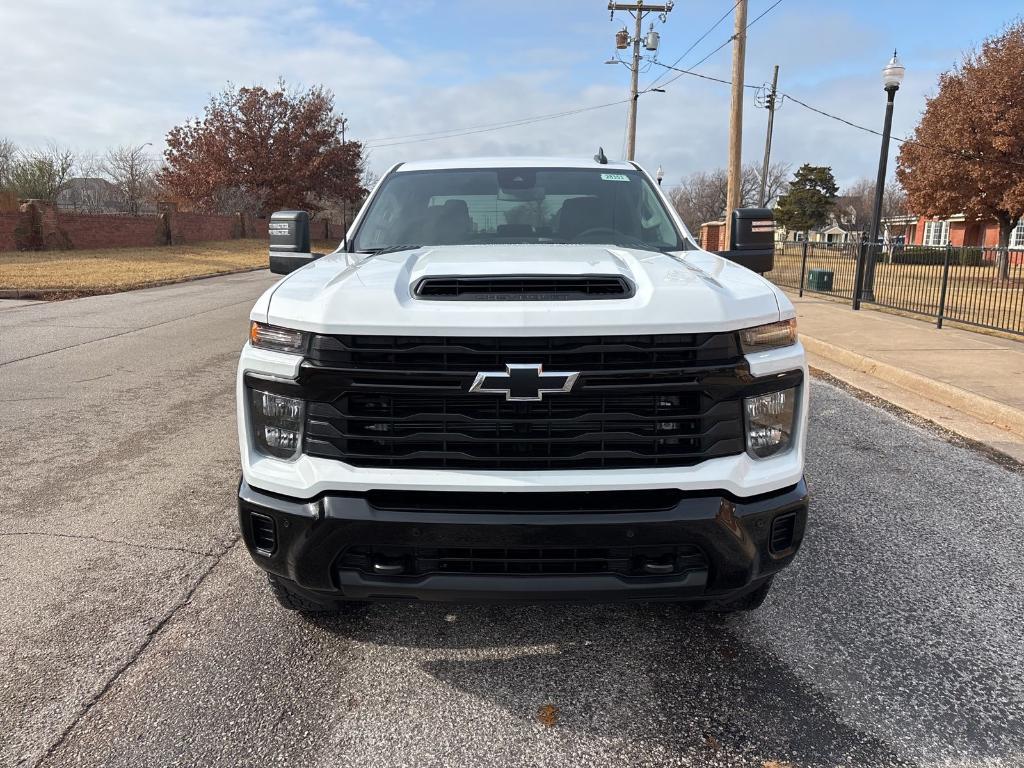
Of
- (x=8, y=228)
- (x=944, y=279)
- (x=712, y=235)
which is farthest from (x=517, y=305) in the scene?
(x=8, y=228)

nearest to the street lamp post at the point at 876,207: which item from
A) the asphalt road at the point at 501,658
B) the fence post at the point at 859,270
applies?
the fence post at the point at 859,270

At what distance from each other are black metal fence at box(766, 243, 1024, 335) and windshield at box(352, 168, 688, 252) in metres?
8.51

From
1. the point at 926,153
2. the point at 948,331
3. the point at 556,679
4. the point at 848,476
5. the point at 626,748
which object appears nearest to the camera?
the point at 626,748

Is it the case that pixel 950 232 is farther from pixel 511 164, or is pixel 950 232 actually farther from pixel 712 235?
pixel 511 164

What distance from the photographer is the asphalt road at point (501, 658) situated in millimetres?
2301

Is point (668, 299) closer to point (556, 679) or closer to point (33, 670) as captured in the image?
point (556, 679)

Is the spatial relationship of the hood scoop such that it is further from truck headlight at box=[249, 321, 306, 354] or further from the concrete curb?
the concrete curb

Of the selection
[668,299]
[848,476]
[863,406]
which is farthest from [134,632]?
[863,406]

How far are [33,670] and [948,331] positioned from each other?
11.7 metres

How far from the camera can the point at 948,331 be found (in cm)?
1085

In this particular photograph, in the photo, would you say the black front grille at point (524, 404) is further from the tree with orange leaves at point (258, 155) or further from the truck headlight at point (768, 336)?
the tree with orange leaves at point (258, 155)

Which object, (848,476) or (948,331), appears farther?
(948,331)

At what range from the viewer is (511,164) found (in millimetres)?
4348

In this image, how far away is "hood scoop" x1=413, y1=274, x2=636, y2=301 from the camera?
250cm
